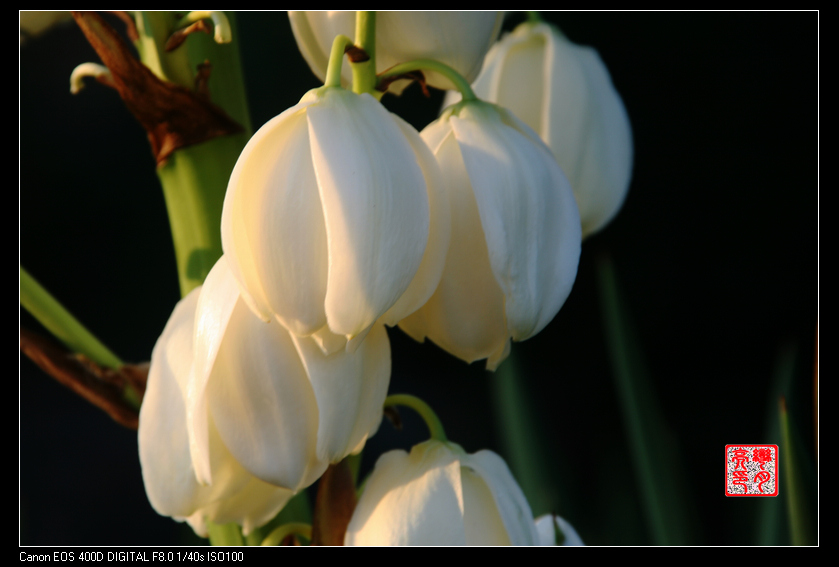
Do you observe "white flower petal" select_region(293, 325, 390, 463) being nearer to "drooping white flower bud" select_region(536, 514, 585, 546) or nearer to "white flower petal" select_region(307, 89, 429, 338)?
"white flower petal" select_region(307, 89, 429, 338)

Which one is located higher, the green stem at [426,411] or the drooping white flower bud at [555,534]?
the green stem at [426,411]

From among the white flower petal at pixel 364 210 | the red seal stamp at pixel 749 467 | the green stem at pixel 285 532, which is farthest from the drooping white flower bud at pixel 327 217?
the red seal stamp at pixel 749 467

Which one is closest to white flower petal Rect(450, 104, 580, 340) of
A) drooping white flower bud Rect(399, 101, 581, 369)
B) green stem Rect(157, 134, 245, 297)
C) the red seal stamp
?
drooping white flower bud Rect(399, 101, 581, 369)

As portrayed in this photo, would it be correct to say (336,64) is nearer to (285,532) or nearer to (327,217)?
(327,217)

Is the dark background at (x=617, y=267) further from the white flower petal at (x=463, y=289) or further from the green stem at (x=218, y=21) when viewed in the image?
the white flower petal at (x=463, y=289)

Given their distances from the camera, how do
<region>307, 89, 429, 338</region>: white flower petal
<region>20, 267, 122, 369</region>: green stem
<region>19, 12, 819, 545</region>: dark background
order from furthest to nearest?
<region>19, 12, 819, 545</region>: dark background
<region>20, 267, 122, 369</region>: green stem
<region>307, 89, 429, 338</region>: white flower petal
